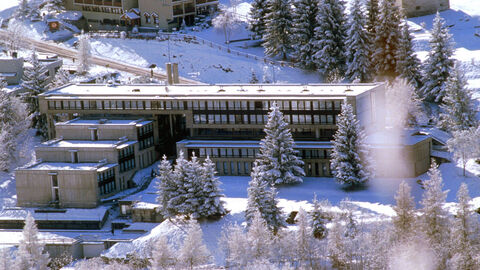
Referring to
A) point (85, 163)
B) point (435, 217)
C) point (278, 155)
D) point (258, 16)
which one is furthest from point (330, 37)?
point (435, 217)

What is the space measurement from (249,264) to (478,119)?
134 ft

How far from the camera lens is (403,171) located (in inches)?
4483

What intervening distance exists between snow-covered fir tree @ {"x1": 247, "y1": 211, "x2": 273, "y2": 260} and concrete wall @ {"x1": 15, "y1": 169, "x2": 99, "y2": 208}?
76.0 ft

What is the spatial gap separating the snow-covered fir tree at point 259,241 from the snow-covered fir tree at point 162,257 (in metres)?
6.87

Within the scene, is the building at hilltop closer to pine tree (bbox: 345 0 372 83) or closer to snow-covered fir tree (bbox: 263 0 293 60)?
snow-covered fir tree (bbox: 263 0 293 60)

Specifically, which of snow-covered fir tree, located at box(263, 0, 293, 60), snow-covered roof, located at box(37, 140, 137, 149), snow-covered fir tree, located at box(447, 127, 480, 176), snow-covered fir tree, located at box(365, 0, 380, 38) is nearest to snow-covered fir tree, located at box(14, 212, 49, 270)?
snow-covered roof, located at box(37, 140, 137, 149)

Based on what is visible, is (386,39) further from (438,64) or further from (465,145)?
(465,145)

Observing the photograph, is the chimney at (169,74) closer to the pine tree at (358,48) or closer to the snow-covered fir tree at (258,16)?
the pine tree at (358,48)

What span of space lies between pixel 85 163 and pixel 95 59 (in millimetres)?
37534

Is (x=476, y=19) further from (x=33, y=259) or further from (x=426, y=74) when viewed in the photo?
(x=33, y=259)

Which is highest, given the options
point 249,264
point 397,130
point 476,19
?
point 476,19

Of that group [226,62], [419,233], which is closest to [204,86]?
[226,62]

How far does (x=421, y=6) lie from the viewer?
501ft

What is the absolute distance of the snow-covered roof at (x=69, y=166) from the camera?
11549 cm
